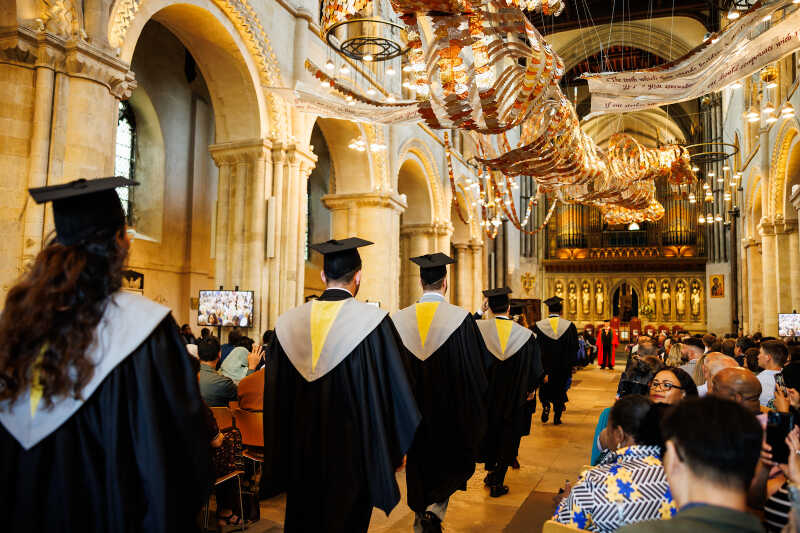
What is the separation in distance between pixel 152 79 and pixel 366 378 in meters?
12.2

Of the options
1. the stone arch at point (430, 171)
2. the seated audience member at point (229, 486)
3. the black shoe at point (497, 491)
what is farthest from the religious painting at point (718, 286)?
the seated audience member at point (229, 486)

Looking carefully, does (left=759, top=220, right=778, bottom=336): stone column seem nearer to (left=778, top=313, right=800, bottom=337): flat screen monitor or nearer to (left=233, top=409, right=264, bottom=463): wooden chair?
(left=778, top=313, right=800, bottom=337): flat screen monitor

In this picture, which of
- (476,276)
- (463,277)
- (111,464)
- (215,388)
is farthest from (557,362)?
(476,276)

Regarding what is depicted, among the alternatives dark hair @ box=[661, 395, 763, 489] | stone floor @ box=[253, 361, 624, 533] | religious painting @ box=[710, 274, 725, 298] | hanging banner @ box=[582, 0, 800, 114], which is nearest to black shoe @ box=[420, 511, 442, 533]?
stone floor @ box=[253, 361, 624, 533]

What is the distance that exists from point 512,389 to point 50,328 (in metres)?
4.85

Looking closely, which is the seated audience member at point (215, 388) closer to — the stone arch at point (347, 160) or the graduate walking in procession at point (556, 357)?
the graduate walking in procession at point (556, 357)

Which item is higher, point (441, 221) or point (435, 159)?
point (435, 159)

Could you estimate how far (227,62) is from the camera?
954 centimetres

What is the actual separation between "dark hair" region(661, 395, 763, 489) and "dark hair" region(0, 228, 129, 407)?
5.18ft

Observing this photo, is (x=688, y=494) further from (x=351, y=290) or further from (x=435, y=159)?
(x=435, y=159)

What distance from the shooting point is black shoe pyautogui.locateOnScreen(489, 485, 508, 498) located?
510cm

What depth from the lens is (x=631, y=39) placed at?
25.8 meters

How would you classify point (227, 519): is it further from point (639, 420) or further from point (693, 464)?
point (693, 464)

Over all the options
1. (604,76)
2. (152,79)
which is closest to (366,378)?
(604,76)
